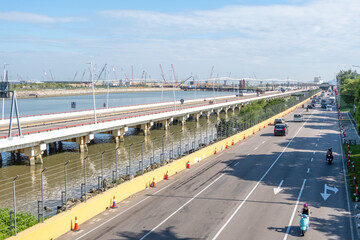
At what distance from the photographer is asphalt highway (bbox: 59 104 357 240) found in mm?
15539

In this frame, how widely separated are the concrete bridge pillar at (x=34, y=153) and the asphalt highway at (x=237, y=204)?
17256 mm

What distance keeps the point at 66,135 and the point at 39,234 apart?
27.3 m

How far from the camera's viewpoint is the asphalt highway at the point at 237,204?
15.5 meters

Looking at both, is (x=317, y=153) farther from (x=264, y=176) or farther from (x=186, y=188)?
(x=186, y=188)

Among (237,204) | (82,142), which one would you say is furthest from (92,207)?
(82,142)

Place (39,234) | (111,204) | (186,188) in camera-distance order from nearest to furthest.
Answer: (39,234) → (111,204) → (186,188)

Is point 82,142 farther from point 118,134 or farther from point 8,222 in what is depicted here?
point 8,222

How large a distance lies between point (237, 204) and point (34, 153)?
82.1 ft

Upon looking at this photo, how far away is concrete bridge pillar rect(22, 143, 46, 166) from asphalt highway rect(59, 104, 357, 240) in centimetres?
1726

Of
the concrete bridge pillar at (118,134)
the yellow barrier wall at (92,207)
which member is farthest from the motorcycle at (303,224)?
the concrete bridge pillar at (118,134)

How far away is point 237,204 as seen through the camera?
1927 centimetres

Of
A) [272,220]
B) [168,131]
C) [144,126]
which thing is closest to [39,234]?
[272,220]

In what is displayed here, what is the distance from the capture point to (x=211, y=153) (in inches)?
1339

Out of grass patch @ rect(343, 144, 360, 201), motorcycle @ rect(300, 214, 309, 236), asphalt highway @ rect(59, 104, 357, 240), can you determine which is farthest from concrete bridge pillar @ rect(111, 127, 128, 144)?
motorcycle @ rect(300, 214, 309, 236)
